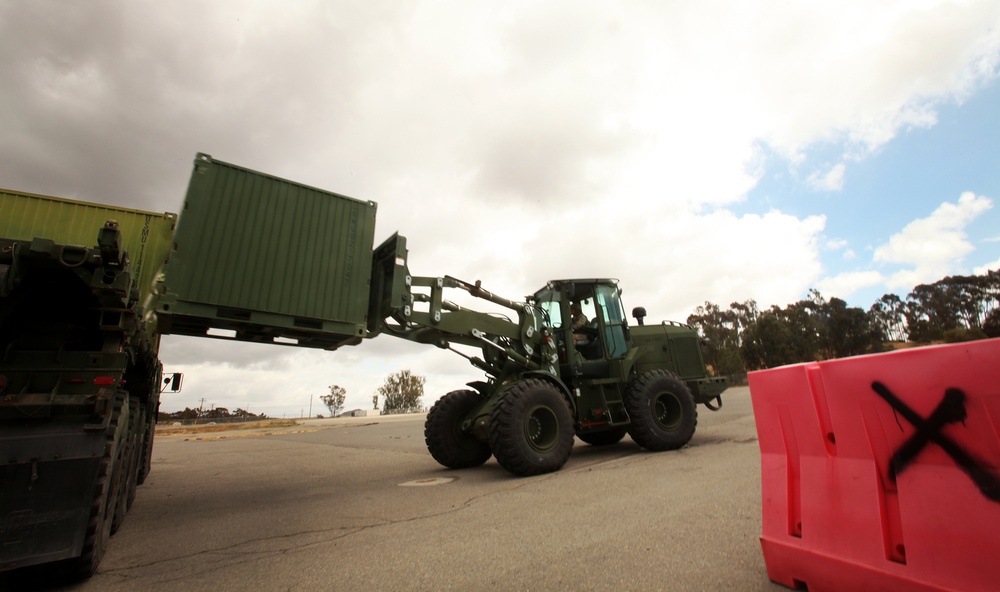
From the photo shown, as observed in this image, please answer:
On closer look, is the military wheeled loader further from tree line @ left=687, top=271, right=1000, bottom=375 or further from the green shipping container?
tree line @ left=687, top=271, right=1000, bottom=375

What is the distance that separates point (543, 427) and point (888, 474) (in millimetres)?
5017

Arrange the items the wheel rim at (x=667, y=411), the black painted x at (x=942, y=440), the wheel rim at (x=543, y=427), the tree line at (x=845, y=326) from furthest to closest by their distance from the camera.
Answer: the tree line at (x=845, y=326) → the wheel rim at (x=667, y=411) → the wheel rim at (x=543, y=427) → the black painted x at (x=942, y=440)

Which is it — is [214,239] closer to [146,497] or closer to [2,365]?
[2,365]

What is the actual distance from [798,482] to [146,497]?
304 inches

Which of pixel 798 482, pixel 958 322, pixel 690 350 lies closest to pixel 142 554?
pixel 798 482

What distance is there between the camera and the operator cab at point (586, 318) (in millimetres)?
8508

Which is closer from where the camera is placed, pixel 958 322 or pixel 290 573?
pixel 290 573

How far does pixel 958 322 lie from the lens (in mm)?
48938

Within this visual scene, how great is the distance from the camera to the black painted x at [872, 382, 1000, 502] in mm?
1790

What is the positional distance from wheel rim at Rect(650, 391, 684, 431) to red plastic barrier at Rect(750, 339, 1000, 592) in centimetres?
550

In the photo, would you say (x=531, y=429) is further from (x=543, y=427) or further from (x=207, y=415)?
(x=207, y=415)

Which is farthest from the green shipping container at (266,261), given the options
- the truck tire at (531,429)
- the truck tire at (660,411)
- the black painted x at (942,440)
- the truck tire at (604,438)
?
the truck tire at (604,438)

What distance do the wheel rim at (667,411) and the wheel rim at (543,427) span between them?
2.10 meters

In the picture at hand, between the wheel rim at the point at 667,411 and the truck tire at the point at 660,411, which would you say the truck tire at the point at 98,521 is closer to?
the truck tire at the point at 660,411
